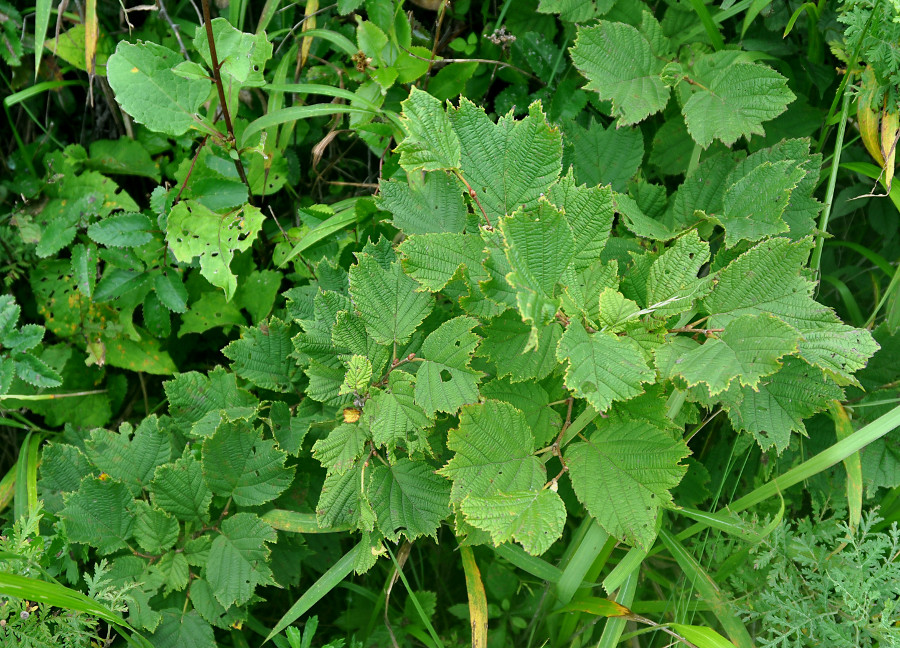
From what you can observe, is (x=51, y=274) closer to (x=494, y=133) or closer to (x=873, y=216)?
(x=494, y=133)

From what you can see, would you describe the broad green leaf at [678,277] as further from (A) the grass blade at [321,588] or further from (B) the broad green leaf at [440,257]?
(A) the grass blade at [321,588]

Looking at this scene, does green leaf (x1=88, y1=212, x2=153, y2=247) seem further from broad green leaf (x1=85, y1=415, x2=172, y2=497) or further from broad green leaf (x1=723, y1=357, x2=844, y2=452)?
broad green leaf (x1=723, y1=357, x2=844, y2=452)

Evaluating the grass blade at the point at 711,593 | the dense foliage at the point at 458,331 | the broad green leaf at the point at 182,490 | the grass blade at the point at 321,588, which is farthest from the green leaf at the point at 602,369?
the broad green leaf at the point at 182,490

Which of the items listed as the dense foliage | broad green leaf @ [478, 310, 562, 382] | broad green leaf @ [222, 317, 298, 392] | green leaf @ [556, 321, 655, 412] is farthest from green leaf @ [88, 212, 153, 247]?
green leaf @ [556, 321, 655, 412]

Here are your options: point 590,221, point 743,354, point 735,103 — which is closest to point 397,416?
point 590,221

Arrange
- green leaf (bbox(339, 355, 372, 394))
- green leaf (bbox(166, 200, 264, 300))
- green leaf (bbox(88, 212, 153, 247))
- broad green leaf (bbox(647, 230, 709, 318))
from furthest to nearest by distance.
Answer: green leaf (bbox(88, 212, 153, 247)), green leaf (bbox(166, 200, 264, 300)), green leaf (bbox(339, 355, 372, 394)), broad green leaf (bbox(647, 230, 709, 318))
